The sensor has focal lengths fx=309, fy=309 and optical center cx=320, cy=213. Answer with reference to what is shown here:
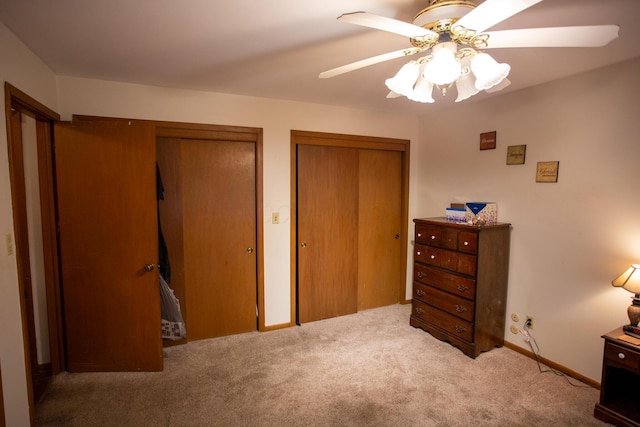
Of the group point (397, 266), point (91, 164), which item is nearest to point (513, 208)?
point (397, 266)

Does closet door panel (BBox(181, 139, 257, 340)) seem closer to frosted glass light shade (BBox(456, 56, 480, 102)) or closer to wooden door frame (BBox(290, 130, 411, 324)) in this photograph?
wooden door frame (BBox(290, 130, 411, 324))

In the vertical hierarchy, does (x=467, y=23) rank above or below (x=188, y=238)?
above

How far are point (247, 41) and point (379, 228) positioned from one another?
2.52 meters

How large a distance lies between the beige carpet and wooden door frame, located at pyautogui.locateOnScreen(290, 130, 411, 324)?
2.31 ft

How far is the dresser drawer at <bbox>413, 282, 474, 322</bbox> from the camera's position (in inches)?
106

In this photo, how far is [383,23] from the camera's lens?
3.55 feet

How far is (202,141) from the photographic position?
2859 millimetres

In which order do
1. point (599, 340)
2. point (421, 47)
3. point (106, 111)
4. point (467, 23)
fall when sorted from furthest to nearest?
point (106, 111) → point (599, 340) → point (421, 47) → point (467, 23)

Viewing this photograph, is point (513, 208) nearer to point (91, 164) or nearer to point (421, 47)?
point (421, 47)

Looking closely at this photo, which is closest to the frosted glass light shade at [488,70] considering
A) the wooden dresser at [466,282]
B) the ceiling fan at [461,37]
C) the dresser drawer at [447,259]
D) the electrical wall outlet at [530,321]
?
the ceiling fan at [461,37]

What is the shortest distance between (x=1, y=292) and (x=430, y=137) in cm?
382

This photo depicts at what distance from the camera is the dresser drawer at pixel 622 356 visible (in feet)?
5.97

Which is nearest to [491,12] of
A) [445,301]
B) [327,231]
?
[445,301]

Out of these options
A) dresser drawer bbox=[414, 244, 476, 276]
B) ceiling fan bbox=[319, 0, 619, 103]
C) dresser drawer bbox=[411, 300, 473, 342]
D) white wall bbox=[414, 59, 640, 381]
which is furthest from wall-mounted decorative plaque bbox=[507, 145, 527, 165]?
ceiling fan bbox=[319, 0, 619, 103]
